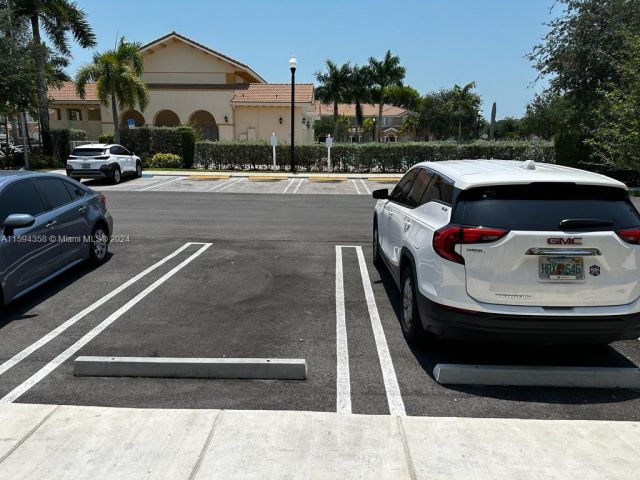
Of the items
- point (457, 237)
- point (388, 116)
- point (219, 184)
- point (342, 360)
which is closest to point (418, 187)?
point (457, 237)

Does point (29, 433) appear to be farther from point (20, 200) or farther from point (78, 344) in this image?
point (20, 200)

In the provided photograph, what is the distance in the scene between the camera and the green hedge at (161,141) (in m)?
28.2

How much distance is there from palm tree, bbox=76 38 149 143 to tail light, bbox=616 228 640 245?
28.4 metres

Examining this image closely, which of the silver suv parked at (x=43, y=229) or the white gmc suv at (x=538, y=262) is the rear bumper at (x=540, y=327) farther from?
the silver suv parked at (x=43, y=229)

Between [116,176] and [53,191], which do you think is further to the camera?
[116,176]

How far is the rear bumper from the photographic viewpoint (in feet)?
12.6

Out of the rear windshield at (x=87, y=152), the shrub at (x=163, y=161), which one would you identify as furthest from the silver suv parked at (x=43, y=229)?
the shrub at (x=163, y=161)

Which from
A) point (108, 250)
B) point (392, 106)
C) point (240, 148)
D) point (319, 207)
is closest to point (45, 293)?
point (108, 250)

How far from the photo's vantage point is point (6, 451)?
125 inches

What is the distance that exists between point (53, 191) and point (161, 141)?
911 inches

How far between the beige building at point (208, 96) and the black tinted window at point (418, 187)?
1252 inches

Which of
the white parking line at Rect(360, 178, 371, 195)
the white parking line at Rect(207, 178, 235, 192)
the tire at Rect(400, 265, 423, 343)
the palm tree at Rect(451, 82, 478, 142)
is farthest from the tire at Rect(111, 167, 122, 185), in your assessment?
the palm tree at Rect(451, 82, 478, 142)

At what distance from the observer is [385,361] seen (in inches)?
178

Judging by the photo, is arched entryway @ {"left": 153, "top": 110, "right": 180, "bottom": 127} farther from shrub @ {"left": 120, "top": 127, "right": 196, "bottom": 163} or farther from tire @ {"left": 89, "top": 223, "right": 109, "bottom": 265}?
tire @ {"left": 89, "top": 223, "right": 109, "bottom": 265}
